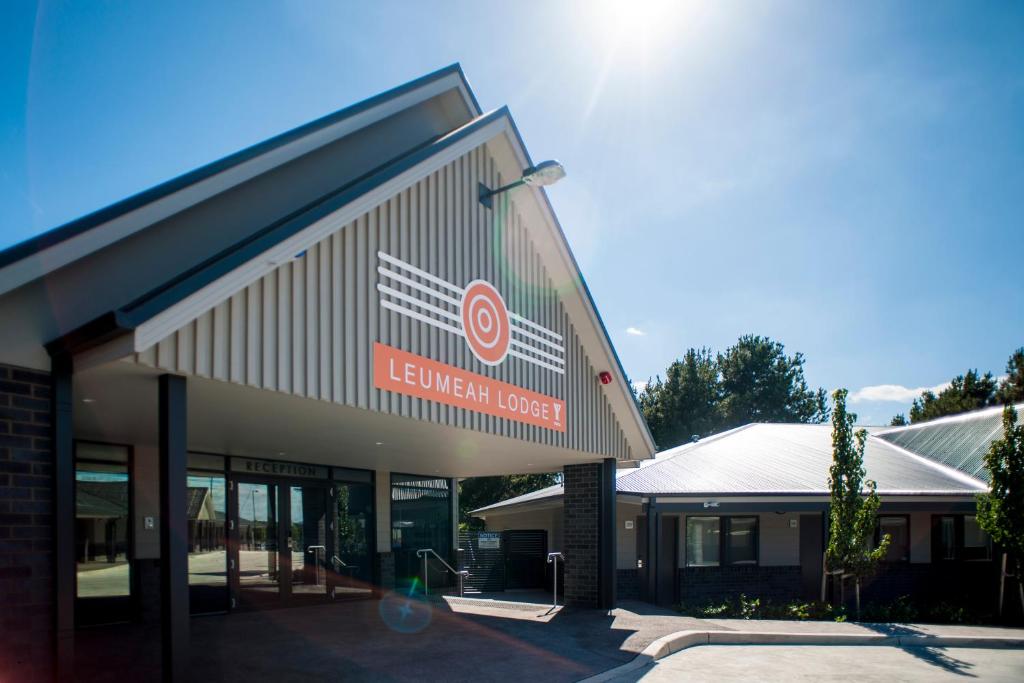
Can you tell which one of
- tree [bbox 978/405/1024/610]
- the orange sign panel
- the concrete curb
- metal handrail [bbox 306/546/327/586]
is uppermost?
the orange sign panel

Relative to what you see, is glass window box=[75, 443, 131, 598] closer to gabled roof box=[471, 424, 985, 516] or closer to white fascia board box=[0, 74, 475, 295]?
white fascia board box=[0, 74, 475, 295]

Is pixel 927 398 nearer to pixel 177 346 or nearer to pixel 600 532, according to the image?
pixel 600 532

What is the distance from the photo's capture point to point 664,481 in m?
16.9

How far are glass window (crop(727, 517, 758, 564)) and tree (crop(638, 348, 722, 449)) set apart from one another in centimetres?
2922

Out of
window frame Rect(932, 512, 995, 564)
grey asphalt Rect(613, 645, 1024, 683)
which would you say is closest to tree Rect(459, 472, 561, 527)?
window frame Rect(932, 512, 995, 564)

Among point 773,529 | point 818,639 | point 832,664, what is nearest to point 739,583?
point 773,529

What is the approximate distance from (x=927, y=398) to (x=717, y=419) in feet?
42.2

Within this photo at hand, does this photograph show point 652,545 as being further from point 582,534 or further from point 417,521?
point 417,521

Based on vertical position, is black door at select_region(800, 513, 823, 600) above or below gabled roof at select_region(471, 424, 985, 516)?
below

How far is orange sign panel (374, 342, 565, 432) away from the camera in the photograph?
28.1 feet

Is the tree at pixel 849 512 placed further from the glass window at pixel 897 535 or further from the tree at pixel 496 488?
the tree at pixel 496 488

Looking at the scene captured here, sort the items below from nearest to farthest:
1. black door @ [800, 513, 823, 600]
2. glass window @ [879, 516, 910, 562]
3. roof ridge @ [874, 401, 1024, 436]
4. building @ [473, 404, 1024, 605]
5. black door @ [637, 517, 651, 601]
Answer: building @ [473, 404, 1024, 605] → black door @ [637, 517, 651, 601] → black door @ [800, 513, 823, 600] → glass window @ [879, 516, 910, 562] → roof ridge @ [874, 401, 1024, 436]

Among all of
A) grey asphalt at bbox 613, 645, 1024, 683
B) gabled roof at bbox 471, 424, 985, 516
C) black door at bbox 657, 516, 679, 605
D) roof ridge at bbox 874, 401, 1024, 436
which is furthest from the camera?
roof ridge at bbox 874, 401, 1024, 436

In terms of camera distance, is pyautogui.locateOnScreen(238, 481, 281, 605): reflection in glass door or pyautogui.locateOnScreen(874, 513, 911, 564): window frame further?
→ pyautogui.locateOnScreen(874, 513, 911, 564): window frame
